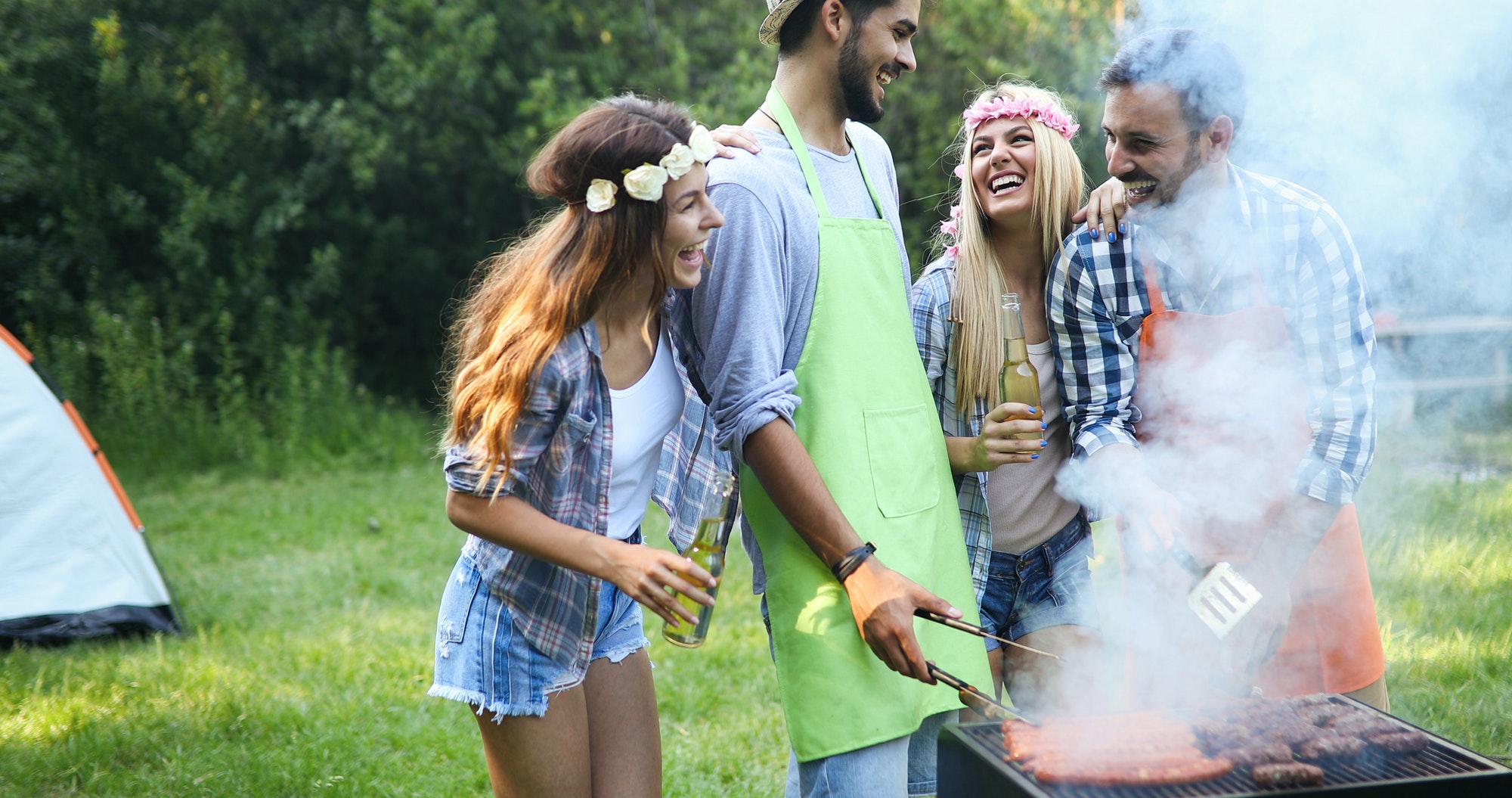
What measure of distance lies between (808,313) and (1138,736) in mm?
1082

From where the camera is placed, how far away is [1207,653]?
107 inches

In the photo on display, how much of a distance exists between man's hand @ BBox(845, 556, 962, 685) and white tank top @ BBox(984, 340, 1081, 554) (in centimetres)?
63

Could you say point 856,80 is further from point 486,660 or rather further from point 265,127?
point 265,127

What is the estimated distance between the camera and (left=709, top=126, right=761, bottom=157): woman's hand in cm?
242

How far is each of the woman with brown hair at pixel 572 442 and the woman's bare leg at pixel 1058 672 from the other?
40.3 inches

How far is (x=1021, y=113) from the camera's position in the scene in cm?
297

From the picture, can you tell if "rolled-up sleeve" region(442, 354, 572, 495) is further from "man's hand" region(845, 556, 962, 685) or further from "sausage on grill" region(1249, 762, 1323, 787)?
"sausage on grill" region(1249, 762, 1323, 787)

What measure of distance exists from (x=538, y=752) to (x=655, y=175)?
1214 millimetres

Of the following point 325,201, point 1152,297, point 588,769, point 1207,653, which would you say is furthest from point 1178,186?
point 325,201

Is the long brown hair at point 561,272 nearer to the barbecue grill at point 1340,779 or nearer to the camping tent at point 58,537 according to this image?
the barbecue grill at point 1340,779

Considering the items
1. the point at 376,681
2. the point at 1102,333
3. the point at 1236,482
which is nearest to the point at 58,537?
the point at 376,681

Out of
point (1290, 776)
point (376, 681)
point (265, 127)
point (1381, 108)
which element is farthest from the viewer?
point (265, 127)

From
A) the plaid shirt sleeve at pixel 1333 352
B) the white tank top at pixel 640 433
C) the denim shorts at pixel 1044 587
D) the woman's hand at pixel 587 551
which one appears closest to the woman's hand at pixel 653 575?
the woman's hand at pixel 587 551

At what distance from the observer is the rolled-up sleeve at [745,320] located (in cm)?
226
